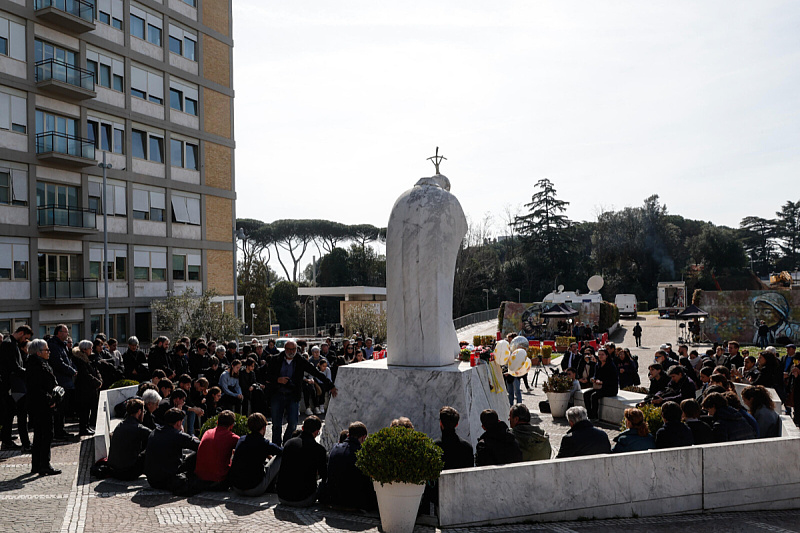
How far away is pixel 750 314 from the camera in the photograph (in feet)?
101

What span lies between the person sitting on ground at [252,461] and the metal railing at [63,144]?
77.6ft

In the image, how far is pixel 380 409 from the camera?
8.95m

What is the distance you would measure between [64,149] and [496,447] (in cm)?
2604

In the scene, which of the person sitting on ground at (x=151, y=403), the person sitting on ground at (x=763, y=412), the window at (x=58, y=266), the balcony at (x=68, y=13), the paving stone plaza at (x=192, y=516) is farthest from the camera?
the window at (x=58, y=266)

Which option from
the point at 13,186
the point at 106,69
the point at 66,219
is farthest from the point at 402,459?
the point at 106,69

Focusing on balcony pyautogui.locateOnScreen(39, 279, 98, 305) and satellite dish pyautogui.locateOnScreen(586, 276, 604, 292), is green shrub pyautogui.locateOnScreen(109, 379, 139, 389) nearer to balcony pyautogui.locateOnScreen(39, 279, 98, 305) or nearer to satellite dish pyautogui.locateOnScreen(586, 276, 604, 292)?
balcony pyautogui.locateOnScreen(39, 279, 98, 305)

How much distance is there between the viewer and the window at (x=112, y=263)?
28672mm

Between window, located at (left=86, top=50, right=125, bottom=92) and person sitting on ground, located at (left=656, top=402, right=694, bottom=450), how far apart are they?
28.9 m

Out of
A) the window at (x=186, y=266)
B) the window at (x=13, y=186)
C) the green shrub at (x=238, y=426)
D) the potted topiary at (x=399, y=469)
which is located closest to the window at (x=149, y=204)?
the window at (x=186, y=266)

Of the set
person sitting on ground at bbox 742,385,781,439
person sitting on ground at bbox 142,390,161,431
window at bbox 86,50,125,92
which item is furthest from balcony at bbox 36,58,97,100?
person sitting on ground at bbox 742,385,781,439

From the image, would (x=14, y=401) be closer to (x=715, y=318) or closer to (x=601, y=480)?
(x=601, y=480)

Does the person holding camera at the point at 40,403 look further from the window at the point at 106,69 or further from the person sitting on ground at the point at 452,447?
the window at the point at 106,69

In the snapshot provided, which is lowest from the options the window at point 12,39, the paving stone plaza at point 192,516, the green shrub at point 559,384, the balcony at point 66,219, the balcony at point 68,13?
the paving stone plaza at point 192,516

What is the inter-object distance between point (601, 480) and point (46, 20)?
28.4 metres
